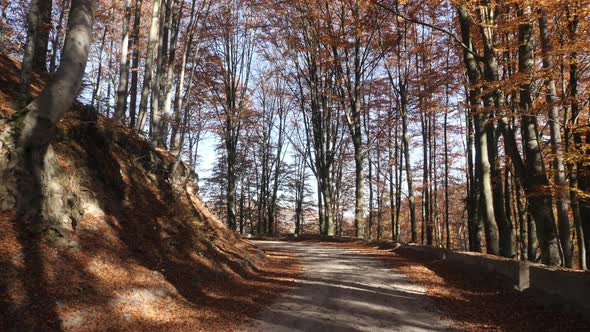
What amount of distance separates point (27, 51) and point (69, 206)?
3.44m

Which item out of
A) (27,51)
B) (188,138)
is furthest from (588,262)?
(188,138)

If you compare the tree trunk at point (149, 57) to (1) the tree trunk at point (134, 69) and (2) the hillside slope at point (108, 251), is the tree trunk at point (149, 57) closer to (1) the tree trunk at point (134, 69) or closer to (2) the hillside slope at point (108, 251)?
(2) the hillside slope at point (108, 251)

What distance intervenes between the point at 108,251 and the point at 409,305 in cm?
566

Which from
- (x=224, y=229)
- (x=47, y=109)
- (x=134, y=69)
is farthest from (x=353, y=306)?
(x=134, y=69)

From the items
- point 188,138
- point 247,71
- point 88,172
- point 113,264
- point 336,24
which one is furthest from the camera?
point 188,138

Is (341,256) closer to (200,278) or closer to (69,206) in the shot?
(200,278)

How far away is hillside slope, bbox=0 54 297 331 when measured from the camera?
4.92 metres

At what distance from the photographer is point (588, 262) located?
14102 millimetres

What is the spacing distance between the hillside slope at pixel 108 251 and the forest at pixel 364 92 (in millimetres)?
990

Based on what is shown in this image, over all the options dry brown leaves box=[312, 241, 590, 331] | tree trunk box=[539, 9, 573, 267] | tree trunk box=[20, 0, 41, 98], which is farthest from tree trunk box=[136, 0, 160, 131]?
tree trunk box=[539, 9, 573, 267]

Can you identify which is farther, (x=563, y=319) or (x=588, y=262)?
→ (x=588, y=262)

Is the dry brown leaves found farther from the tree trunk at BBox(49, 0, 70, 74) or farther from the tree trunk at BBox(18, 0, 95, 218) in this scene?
the tree trunk at BBox(49, 0, 70, 74)

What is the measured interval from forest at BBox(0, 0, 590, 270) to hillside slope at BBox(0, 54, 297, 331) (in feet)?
3.25

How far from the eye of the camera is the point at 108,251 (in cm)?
665
